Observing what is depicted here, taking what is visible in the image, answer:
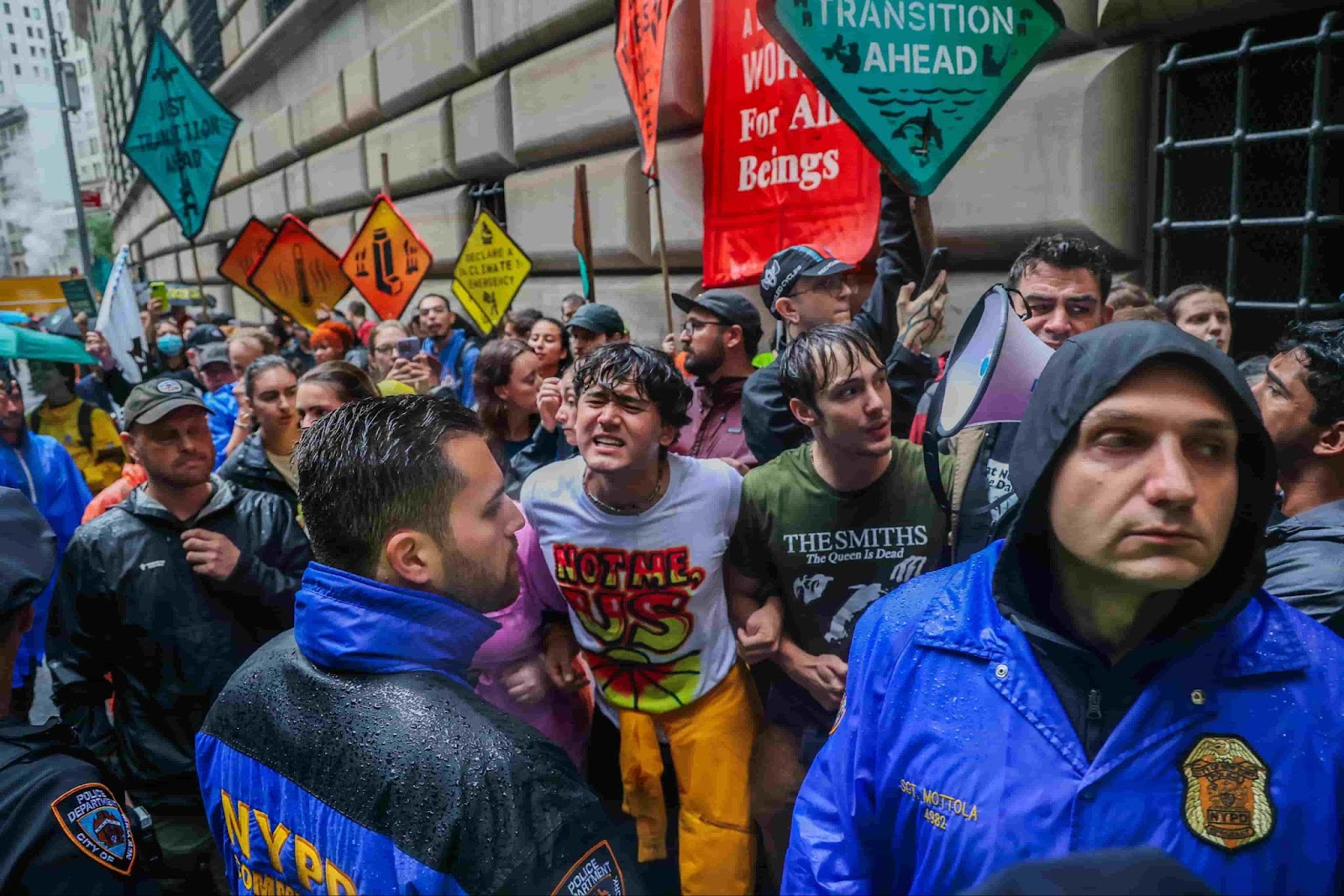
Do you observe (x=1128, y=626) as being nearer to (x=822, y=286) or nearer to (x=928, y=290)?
(x=928, y=290)

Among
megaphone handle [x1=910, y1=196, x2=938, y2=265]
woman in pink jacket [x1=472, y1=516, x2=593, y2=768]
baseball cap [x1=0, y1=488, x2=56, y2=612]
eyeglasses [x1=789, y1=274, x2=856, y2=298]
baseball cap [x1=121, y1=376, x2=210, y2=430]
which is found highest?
megaphone handle [x1=910, y1=196, x2=938, y2=265]

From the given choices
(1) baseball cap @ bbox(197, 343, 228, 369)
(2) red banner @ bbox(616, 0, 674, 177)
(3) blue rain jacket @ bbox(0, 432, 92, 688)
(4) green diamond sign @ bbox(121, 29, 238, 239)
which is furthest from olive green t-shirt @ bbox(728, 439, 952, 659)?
(4) green diamond sign @ bbox(121, 29, 238, 239)

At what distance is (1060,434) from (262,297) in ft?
26.7

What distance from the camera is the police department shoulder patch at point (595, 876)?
3.98 feet

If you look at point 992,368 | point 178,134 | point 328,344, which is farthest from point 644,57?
point 178,134

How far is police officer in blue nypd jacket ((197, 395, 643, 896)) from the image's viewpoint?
3.97ft

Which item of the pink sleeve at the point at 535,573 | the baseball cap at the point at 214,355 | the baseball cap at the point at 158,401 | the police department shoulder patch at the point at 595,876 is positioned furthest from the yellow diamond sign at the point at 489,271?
the police department shoulder patch at the point at 595,876

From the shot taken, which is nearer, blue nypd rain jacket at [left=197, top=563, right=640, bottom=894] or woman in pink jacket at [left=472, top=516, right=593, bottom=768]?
blue nypd rain jacket at [left=197, top=563, right=640, bottom=894]

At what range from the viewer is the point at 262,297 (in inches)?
325

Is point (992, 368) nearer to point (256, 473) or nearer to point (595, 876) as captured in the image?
point (595, 876)

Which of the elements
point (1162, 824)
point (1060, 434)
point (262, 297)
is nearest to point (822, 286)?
point (1060, 434)

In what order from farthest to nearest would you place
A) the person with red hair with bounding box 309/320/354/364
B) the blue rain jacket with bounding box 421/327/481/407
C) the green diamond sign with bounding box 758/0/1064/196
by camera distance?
1. the person with red hair with bounding box 309/320/354/364
2. the blue rain jacket with bounding box 421/327/481/407
3. the green diamond sign with bounding box 758/0/1064/196

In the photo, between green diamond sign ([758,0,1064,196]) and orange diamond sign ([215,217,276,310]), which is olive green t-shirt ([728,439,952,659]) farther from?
orange diamond sign ([215,217,276,310])

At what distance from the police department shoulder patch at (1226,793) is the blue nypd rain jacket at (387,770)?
2.50ft
